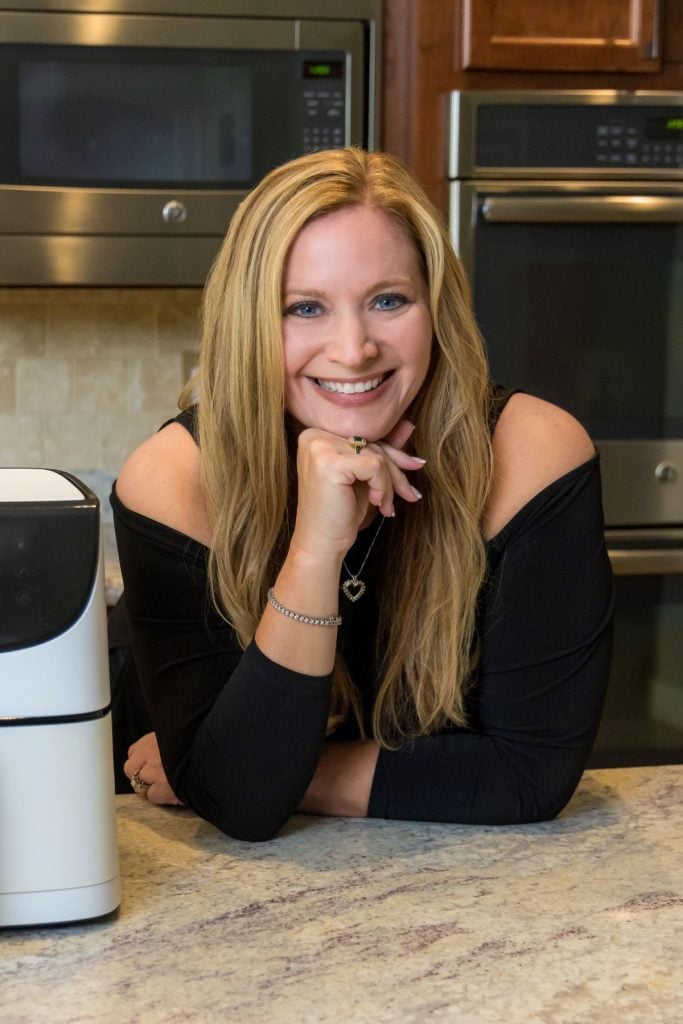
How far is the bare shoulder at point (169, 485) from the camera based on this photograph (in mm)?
1307

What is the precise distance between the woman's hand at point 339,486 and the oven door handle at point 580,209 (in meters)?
1.16

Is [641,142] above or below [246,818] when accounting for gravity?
above

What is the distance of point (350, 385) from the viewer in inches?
49.8

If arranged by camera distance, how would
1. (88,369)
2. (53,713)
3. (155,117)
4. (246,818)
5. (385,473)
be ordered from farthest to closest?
1. (88,369)
2. (155,117)
3. (385,473)
4. (246,818)
5. (53,713)

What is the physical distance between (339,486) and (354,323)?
158 mm

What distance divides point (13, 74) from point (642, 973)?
6.08 ft

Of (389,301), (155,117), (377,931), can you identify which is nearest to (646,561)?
(155,117)

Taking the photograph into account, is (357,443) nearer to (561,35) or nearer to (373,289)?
(373,289)

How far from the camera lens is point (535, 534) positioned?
1.29 m

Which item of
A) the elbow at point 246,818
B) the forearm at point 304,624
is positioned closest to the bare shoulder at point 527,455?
the forearm at point 304,624

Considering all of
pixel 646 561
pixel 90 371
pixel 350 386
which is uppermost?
pixel 350 386

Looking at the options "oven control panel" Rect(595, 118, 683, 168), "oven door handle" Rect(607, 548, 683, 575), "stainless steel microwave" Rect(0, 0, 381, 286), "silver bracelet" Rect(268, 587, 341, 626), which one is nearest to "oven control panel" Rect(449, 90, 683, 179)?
"oven control panel" Rect(595, 118, 683, 168)

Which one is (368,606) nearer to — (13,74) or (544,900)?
(544,900)

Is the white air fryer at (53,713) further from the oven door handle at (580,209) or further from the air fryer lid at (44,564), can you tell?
the oven door handle at (580,209)
